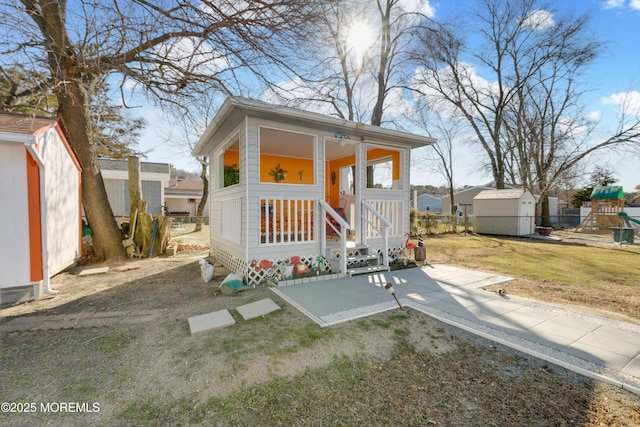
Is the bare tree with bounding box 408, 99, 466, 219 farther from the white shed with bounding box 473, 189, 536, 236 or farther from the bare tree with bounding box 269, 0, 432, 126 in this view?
the bare tree with bounding box 269, 0, 432, 126

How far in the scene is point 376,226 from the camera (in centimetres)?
682

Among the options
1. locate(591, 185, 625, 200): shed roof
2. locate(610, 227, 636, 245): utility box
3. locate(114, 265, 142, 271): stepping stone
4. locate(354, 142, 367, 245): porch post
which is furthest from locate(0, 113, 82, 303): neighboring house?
locate(591, 185, 625, 200): shed roof

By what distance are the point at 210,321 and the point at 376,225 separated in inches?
186

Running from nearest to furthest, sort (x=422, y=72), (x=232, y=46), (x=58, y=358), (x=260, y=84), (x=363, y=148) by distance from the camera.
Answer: (x=58, y=358) → (x=232, y=46) → (x=260, y=84) → (x=363, y=148) → (x=422, y=72)

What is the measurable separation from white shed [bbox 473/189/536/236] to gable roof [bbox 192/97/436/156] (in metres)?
10.7

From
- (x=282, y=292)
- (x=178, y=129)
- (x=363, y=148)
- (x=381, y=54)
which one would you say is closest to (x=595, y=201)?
(x=381, y=54)

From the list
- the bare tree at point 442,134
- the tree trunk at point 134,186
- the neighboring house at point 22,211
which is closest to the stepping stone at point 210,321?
the neighboring house at point 22,211

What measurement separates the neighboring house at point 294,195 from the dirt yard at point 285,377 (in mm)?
2011

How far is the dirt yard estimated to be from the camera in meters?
1.99

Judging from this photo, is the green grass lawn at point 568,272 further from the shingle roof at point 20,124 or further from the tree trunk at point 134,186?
the tree trunk at point 134,186

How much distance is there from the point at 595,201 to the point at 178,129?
81.5ft

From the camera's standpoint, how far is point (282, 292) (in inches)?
185

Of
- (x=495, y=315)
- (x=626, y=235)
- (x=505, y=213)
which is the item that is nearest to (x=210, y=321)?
(x=495, y=315)

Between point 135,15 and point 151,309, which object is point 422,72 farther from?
point 151,309
